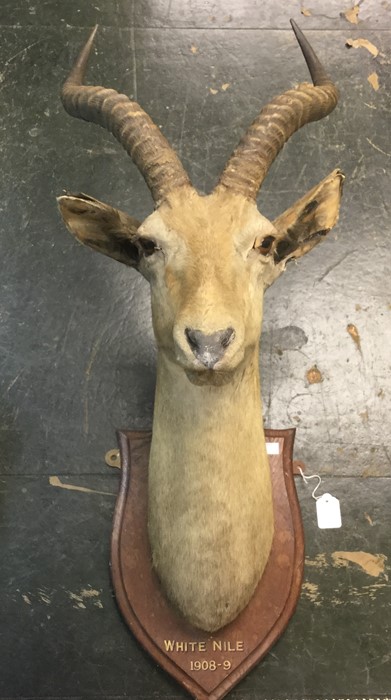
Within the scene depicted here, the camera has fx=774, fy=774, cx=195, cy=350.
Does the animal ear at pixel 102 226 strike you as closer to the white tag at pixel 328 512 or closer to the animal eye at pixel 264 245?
the animal eye at pixel 264 245

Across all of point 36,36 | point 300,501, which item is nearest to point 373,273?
point 300,501

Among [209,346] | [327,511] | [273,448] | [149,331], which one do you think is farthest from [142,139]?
[327,511]

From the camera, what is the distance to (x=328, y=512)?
353cm

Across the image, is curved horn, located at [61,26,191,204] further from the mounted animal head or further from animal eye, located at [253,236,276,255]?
animal eye, located at [253,236,276,255]

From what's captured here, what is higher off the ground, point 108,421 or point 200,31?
point 200,31

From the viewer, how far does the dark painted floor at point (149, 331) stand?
Result: 11.0ft

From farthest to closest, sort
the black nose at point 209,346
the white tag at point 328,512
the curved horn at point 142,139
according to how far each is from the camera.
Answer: the white tag at point 328,512 → the curved horn at point 142,139 → the black nose at point 209,346

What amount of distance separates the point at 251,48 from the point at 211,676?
3.30m

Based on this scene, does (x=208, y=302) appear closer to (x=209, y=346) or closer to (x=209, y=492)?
(x=209, y=346)

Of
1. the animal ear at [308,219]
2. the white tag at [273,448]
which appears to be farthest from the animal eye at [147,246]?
the white tag at [273,448]

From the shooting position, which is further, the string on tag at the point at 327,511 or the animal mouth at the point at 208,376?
the string on tag at the point at 327,511

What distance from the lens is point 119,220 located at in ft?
9.44

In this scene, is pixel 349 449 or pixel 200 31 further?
pixel 200 31

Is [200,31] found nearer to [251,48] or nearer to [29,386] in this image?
[251,48]
